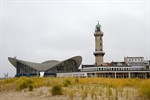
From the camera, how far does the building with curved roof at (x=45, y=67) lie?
108 metres

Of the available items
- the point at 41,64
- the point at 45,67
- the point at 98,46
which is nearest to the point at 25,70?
the point at 41,64

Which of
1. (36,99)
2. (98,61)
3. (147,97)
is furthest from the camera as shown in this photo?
(98,61)

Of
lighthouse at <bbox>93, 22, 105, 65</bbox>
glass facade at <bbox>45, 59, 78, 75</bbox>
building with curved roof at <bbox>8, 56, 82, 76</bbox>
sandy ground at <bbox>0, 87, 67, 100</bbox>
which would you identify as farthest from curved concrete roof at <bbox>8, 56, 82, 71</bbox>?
sandy ground at <bbox>0, 87, 67, 100</bbox>

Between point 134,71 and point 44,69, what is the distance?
35.6 meters

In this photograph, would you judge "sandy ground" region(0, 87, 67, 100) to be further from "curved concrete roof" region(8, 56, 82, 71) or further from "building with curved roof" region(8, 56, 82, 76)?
"curved concrete roof" region(8, 56, 82, 71)

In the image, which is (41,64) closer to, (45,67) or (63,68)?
(45,67)

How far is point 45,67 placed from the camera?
112m

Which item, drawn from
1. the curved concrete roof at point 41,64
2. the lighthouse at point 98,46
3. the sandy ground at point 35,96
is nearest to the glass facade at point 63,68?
the curved concrete roof at point 41,64

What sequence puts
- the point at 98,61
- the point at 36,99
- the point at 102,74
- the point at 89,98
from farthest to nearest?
the point at 98,61
the point at 102,74
the point at 36,99
the point at 89,98

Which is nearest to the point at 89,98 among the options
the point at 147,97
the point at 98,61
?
→ the point at 147,97

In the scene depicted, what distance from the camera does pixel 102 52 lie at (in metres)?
108

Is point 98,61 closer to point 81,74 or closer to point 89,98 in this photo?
point 81,74

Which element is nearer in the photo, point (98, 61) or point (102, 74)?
point (102, 74)

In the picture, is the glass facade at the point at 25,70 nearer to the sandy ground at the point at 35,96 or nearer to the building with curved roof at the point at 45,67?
the building with curved roof at the point at 45,67
